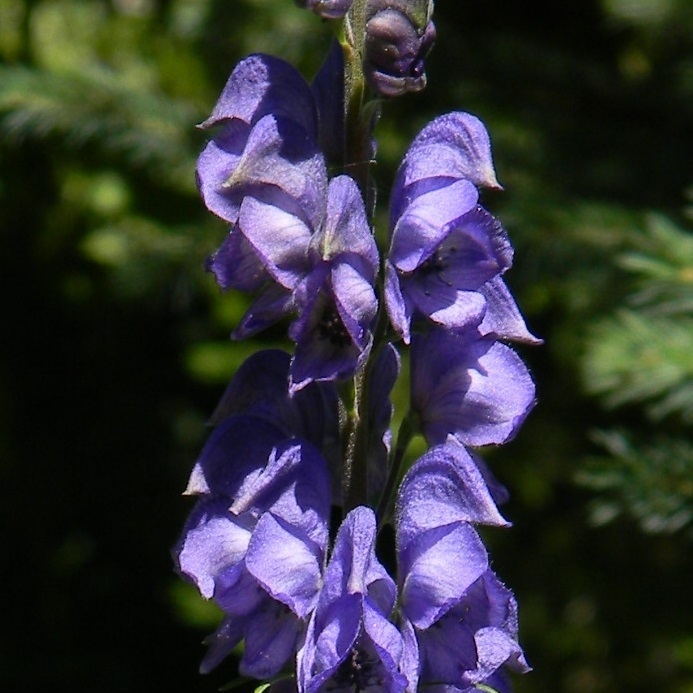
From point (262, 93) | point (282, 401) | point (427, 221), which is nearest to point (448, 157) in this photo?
point (427, 221)

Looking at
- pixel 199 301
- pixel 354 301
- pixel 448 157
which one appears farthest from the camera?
pixel 199 301

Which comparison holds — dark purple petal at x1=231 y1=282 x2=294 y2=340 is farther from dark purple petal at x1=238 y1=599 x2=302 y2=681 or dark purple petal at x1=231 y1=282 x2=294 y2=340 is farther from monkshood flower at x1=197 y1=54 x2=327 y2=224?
dark purple petal at x1=238 y1=599 x2=302 y2=681

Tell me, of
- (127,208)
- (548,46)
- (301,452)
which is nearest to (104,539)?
(127,208)

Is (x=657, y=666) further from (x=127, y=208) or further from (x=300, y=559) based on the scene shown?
(x=300, y=559)

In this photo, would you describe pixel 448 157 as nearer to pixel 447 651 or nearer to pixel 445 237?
pixel 445 237

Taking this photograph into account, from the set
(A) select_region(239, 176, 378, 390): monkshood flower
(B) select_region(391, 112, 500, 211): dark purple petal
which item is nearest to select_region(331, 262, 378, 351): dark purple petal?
(A) select_region(239, 176, 378, 390): monkshood flower

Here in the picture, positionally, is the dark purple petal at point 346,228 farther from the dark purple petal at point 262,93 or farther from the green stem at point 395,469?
the green stem at point 395,469

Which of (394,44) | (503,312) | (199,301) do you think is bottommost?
(199,301)
